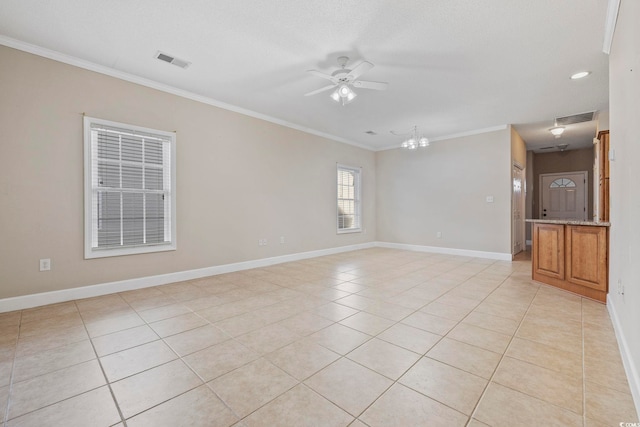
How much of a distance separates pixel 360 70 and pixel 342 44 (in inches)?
12.8

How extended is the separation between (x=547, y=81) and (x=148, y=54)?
5184mm

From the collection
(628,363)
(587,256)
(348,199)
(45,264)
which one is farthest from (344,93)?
(348,199)

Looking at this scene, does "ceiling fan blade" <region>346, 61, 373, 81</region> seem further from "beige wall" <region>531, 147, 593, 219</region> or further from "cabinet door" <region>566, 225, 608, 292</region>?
"beige wall" <region>531, 147, 593, 219</region>

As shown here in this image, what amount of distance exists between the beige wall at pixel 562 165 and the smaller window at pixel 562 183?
0.92 ft

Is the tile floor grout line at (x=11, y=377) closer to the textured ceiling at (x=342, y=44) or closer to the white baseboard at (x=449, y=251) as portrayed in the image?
the textured ceiling at (x=342, y=44)

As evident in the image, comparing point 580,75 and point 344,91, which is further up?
point 580,75

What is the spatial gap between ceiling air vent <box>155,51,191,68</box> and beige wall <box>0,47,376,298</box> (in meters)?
0.81

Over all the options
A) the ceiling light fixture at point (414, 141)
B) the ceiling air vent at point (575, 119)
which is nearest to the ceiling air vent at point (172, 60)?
the ceiling light fixture at point (414, 141)

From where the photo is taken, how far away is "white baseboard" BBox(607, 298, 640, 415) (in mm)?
1552

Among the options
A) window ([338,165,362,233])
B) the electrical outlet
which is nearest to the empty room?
the electrical outlet

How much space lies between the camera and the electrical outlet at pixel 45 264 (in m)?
3.20

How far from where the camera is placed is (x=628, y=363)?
6.00 feet

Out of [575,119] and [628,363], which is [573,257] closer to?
[628,363]

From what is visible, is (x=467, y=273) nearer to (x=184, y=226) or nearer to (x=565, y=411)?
(x=565, y=411)
